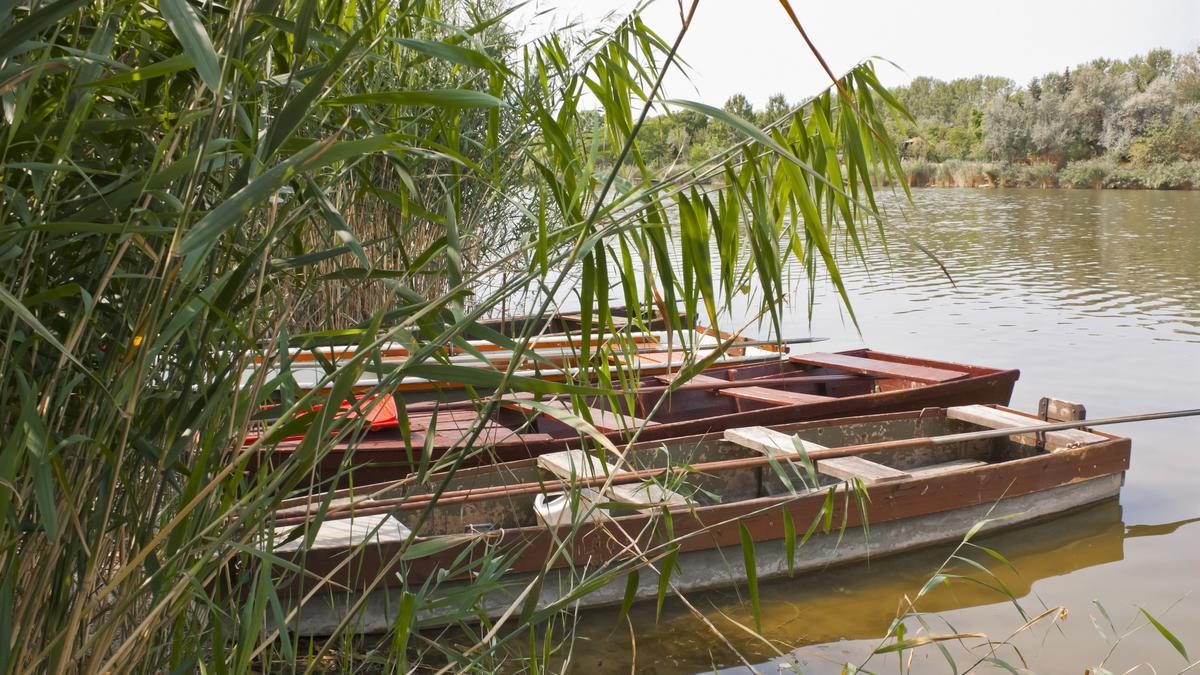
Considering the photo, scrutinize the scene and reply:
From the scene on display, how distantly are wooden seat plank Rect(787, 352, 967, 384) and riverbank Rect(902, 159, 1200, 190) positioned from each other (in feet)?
113

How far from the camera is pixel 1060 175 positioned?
41812 millimetres

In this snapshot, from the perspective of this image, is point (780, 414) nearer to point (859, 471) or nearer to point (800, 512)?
point (859, 471)

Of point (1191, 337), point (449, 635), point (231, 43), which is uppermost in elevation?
point (231, 43)

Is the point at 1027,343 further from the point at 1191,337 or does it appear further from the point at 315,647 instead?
the point at 315,647

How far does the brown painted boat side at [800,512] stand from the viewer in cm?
402

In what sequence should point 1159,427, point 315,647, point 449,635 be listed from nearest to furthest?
point 315,647 → point 449,635 → point 1159,427

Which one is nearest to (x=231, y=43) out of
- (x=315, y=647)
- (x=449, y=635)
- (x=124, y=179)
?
(x=124, y=179)

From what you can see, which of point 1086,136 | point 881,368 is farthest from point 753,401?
point 1086,136

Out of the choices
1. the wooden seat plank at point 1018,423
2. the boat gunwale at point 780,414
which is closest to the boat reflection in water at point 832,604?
the wooden seat plank at point 1018,423

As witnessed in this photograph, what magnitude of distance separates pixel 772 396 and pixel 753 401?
186mm

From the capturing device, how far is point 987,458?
21.0 ft

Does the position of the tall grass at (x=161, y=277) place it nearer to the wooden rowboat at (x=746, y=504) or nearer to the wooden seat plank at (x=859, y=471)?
the wooden rowboat at (x=746, y=504)

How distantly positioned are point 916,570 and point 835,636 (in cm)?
84

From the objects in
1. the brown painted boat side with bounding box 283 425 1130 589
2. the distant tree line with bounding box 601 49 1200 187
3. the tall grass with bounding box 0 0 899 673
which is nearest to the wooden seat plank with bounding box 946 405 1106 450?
the brown painted boat side with bounding box 283 425 1130 589
